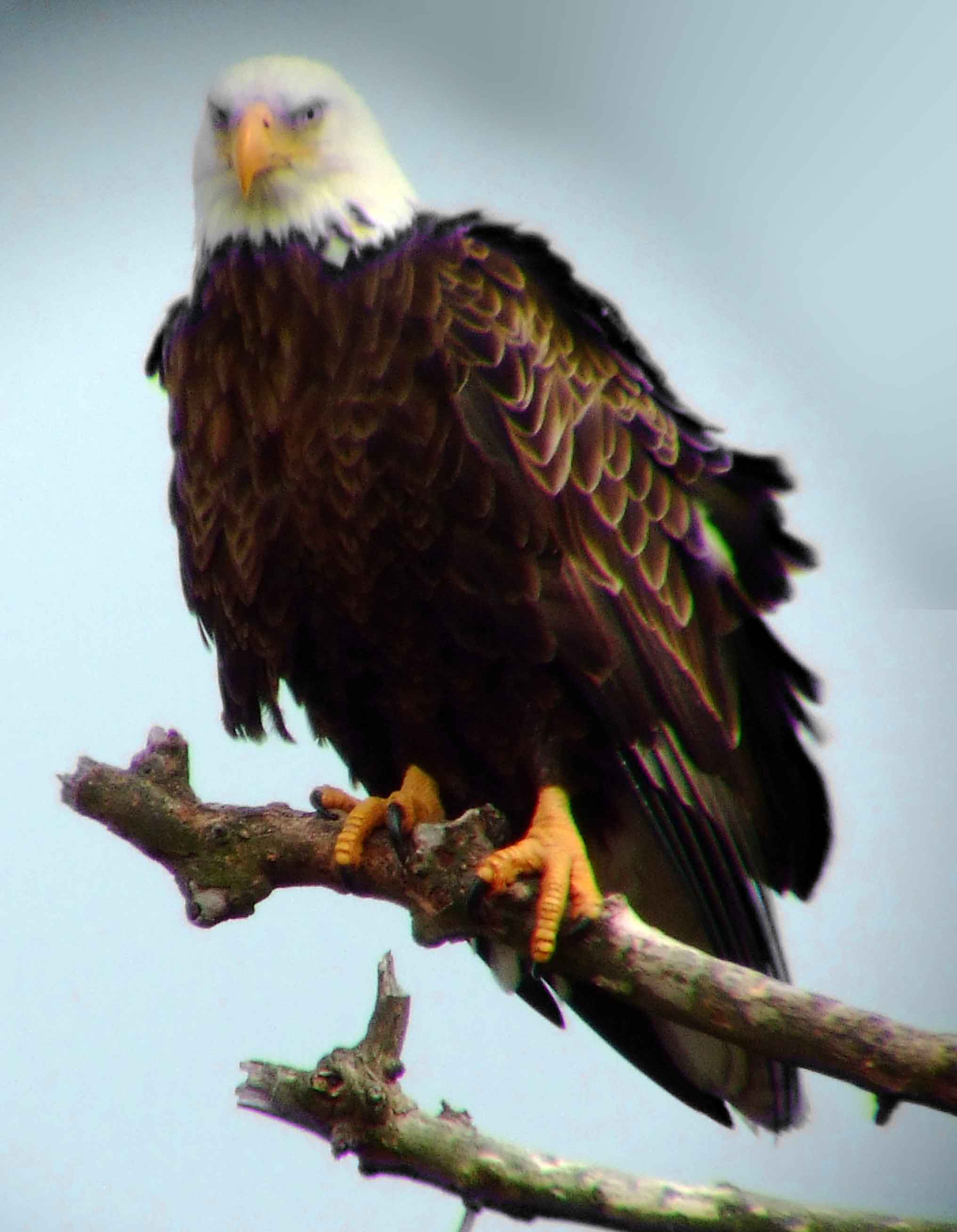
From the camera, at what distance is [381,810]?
2.44 meters

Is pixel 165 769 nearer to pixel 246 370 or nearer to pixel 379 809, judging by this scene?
pixel 379 809

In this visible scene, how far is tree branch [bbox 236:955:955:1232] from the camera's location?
198cm

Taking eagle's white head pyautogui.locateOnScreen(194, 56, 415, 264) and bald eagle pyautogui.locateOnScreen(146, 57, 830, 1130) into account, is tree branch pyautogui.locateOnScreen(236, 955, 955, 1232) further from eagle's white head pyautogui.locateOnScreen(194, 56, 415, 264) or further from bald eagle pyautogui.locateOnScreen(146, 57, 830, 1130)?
eagle's white head pyautogui.locateOnScreen(194, 56, 415, 264)

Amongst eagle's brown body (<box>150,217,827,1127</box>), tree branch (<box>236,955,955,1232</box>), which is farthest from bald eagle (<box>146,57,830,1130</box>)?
tree branch (<box>236,955,955,1232</box>)

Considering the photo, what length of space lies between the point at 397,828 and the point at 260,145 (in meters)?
1.05

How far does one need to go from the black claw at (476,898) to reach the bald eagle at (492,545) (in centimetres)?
8

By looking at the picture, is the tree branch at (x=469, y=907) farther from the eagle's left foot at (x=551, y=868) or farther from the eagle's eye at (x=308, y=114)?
the eagle's eye at (x=308, y=114)

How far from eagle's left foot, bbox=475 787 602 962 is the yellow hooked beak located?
1.04 m

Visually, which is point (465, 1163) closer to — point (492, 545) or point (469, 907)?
point (469, 907)

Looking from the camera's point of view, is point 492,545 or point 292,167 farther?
point 292,167

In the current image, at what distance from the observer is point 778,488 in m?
2.52

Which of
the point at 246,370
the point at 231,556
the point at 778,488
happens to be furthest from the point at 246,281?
the point at 778,488

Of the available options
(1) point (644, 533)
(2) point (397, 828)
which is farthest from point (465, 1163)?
(1) point (644, 533)

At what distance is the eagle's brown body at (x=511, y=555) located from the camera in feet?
7.38
